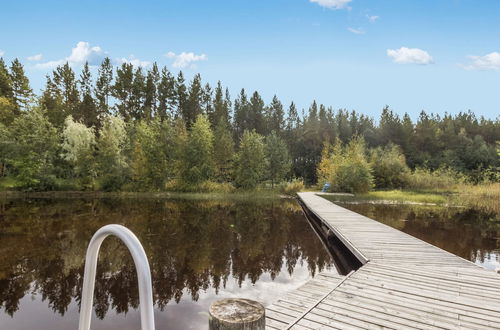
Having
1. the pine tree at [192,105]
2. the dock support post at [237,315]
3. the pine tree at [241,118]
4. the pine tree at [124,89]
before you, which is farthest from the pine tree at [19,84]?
the dock support post at [237,315]

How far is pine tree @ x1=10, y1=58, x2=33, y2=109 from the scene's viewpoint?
116 feet

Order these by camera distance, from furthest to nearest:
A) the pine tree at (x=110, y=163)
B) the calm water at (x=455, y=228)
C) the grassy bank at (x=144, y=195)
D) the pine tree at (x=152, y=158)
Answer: the pine tree at (x=152, y=158)
the pine tree at (x=110, y=163)
the grassy bank at (x=144, y=195)
the calm water at (x=455, y=228)

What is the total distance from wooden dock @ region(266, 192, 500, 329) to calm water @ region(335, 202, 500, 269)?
3.25 metres

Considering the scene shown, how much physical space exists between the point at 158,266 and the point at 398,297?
17.9 feet

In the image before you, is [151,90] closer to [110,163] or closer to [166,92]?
[166,92]

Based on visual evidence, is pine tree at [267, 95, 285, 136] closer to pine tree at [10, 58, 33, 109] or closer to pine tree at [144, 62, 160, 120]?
pine tree at [144, 62, 160, 120]

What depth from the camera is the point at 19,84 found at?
35656mm

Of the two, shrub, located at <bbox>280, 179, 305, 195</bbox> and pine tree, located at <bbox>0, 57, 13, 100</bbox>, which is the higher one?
pine tree, located at <bbox>0, 57, 13, 100</bbox>

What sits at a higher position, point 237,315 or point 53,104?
point 53,104

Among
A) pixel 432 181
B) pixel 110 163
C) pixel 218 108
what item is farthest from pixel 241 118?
pixel 432 181

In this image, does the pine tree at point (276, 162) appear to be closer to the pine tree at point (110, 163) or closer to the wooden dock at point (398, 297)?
the pine tree at point (110, 163)

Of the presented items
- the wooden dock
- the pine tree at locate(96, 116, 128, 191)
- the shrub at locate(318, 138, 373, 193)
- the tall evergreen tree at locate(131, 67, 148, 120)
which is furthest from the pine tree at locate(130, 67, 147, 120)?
the wooden dock

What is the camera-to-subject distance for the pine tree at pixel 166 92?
135ft

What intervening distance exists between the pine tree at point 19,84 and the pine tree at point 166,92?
1420 cm
